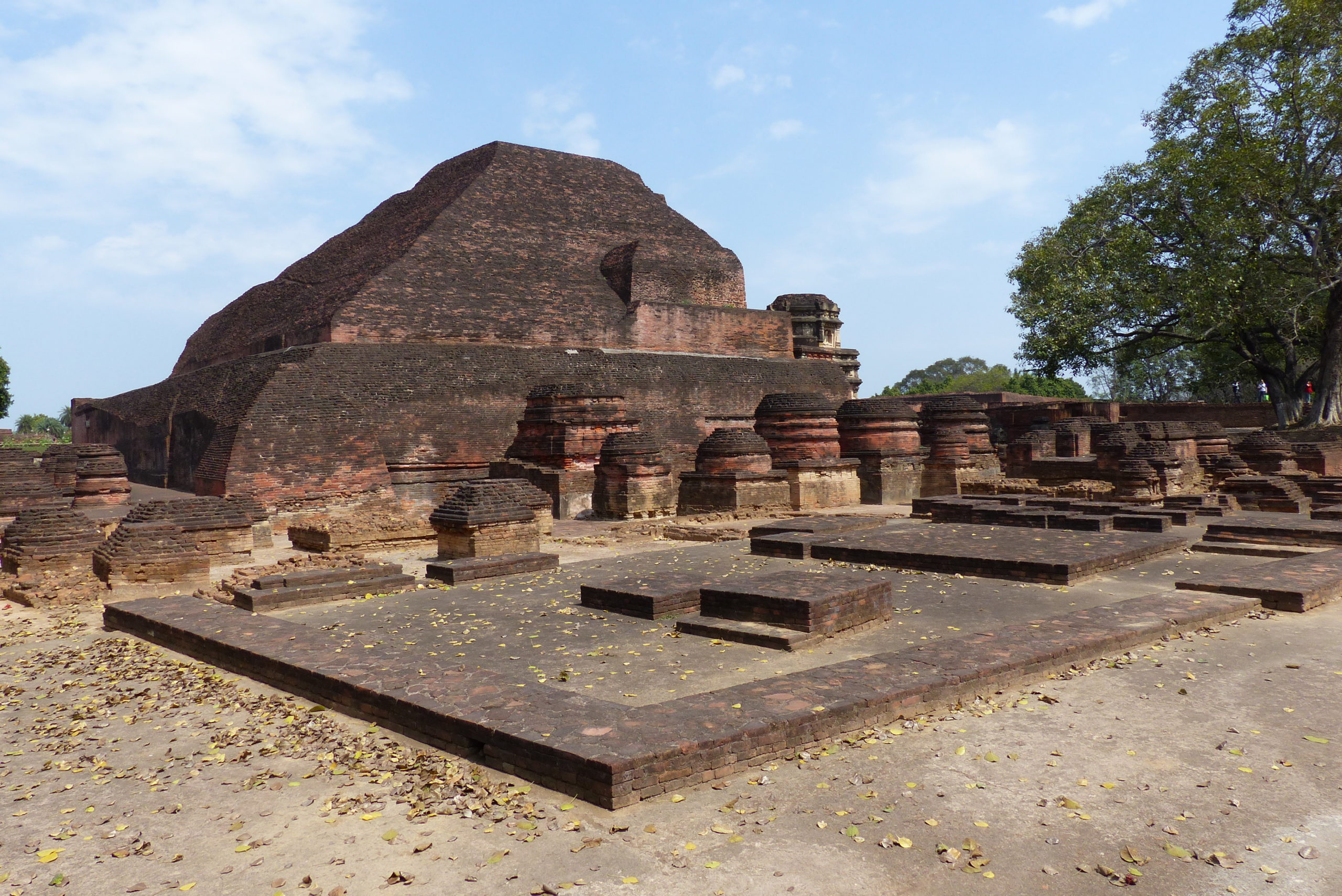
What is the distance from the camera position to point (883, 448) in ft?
55.0

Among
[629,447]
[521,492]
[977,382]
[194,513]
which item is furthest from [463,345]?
[977,382]

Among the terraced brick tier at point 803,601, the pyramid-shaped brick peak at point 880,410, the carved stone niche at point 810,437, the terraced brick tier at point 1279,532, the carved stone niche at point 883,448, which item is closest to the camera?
the terraced brick tier at point 803,601

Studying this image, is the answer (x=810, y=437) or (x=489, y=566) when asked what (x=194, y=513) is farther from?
(x=810, y=437)

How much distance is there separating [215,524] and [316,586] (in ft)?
12.0

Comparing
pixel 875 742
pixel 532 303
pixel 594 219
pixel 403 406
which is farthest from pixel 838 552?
pixel 594 219

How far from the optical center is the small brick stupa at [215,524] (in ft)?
33.2

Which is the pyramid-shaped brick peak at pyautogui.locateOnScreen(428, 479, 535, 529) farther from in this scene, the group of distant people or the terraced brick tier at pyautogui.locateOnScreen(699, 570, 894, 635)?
the group of distant people

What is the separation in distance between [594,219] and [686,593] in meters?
18.3

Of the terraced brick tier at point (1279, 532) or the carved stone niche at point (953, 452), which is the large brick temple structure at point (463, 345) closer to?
the carved stone niche at point (953, 452)

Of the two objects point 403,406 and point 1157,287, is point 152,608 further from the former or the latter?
point 1157,287

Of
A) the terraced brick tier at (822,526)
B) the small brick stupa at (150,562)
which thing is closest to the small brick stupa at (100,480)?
the small brick stupa at (150,562)

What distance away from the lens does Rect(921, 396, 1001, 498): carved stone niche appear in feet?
56.0

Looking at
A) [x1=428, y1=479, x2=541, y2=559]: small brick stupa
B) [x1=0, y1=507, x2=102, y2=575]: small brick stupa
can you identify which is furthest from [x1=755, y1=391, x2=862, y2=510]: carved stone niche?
[x1=0, y1=507, x2=102, y2=575]: small brick stupa

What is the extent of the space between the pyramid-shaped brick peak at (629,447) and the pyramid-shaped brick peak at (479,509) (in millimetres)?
4479
